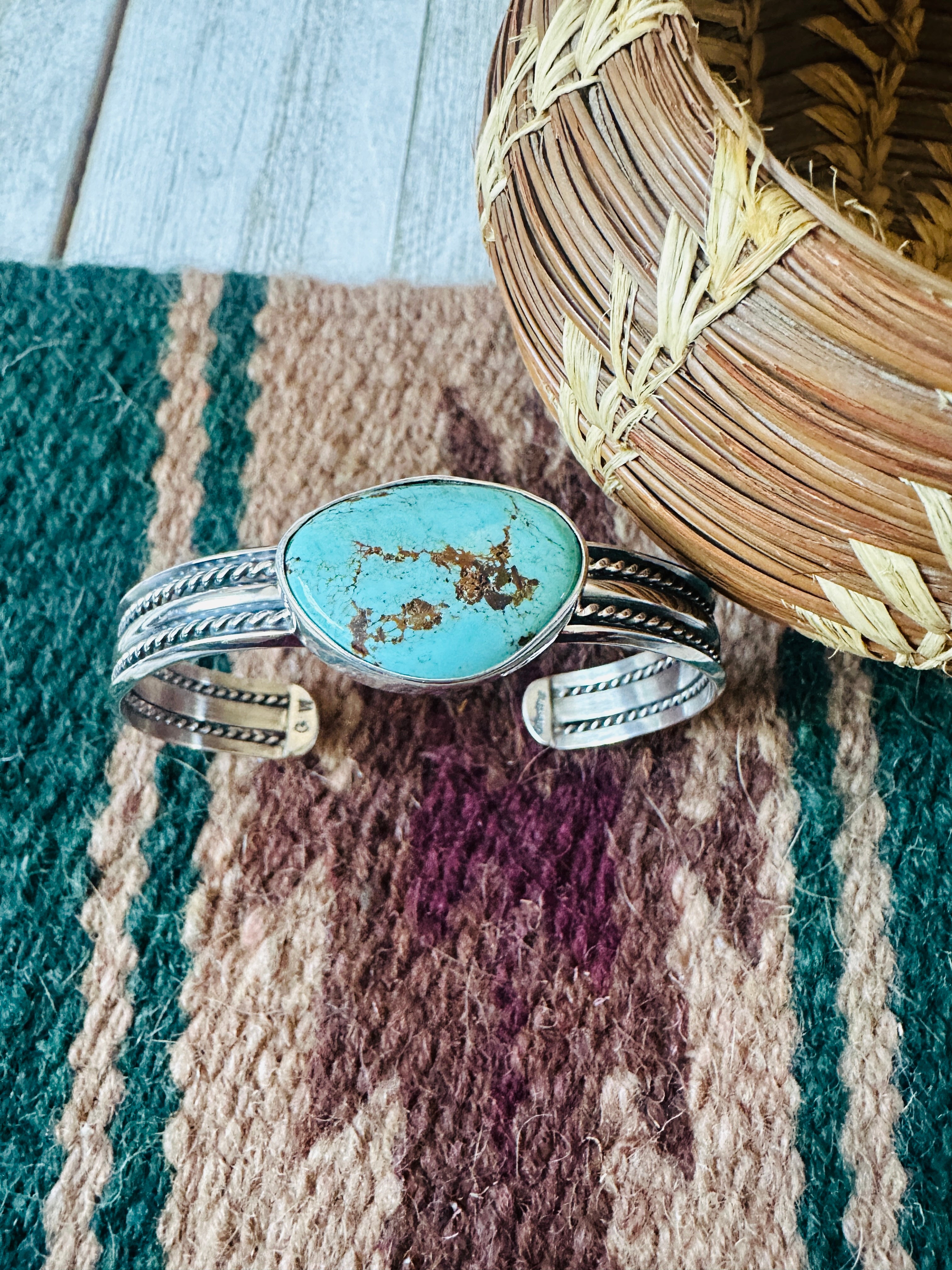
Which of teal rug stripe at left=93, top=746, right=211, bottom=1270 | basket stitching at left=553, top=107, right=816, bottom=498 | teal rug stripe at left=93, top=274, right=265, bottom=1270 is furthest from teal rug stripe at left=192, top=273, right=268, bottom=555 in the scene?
basket stitching at left=553, top=107, right=816, bottom=498

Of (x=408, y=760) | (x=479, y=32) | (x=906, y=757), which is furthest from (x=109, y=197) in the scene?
(x=906, y=757)

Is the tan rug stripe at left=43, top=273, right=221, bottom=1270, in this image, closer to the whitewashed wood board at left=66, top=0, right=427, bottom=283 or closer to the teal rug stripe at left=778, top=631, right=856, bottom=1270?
the whitewashed wood board at left=66, top=0, right=427, bottom=283

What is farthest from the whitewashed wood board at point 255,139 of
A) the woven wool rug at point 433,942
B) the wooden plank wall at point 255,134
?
the woven wool rug at point 433,942

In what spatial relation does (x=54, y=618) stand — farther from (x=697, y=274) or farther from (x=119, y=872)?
(x=697, y=274)

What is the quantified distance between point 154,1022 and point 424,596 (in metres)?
0.19

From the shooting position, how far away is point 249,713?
467mm

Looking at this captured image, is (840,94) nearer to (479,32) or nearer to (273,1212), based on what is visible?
(479,32)

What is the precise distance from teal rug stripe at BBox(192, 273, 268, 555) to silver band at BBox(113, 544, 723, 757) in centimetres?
6

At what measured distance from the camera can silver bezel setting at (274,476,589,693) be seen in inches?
14.6

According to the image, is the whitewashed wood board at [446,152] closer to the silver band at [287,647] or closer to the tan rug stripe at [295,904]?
the tan rug stripe at [295,904]

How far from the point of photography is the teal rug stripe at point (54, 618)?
408mm

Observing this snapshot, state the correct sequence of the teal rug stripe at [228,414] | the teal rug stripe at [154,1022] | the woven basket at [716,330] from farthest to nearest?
the teal rug stripe at [228,414]
the teal rug stripe at [154,1022]
the woven basket at [716,330]

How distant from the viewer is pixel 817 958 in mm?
429

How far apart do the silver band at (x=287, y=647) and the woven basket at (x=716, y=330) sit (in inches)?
0.9
